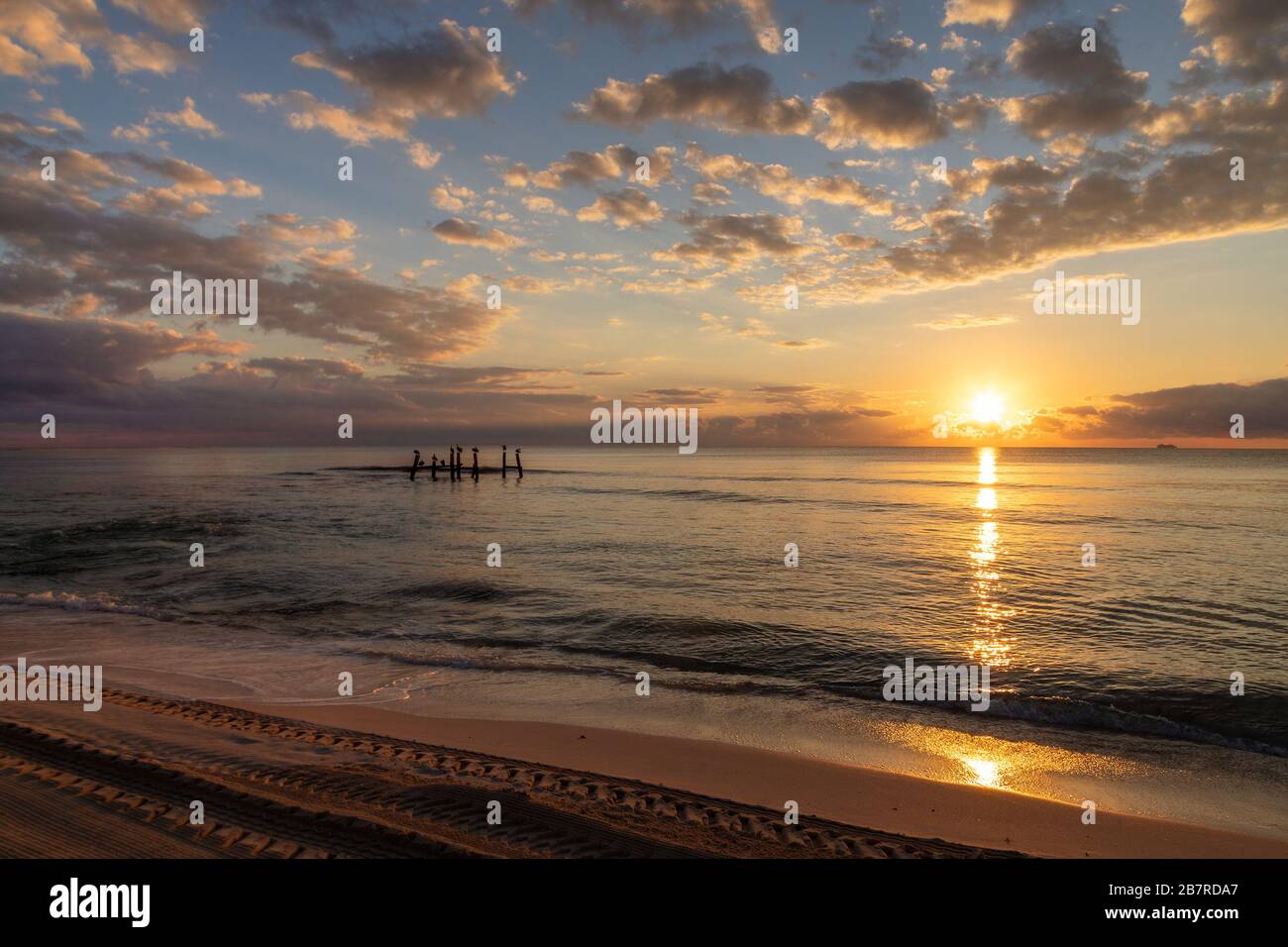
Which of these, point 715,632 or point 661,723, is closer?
point 661,723

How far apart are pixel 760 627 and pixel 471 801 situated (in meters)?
10.2

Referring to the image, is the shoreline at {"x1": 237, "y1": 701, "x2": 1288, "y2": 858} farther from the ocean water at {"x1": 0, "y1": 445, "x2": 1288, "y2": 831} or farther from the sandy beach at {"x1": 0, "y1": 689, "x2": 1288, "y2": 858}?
the ocean water at {"x1": 0, "y1": 445, "x2": 1288, "y2": 831}

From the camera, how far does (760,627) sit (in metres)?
15.5

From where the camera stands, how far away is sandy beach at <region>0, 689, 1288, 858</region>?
17.9ft

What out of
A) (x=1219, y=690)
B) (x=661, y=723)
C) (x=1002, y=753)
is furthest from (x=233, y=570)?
(x=1219, y=690)

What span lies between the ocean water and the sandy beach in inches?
43.2

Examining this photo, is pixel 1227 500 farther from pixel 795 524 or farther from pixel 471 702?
pixel 471 702

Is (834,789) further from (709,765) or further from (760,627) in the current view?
(760,627)

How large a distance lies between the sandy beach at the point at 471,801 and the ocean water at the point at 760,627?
1.10 metres

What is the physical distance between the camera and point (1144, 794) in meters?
7.60

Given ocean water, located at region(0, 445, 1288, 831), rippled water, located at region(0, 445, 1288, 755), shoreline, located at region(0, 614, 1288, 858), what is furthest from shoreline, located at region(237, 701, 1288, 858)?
rippled water, located at region(0, 445, 1288, 755)

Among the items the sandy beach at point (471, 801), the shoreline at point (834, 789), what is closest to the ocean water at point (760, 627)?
the shoreline at point (834, 789)

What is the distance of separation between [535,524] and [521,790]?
32.7m

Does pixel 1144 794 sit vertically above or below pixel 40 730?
below
